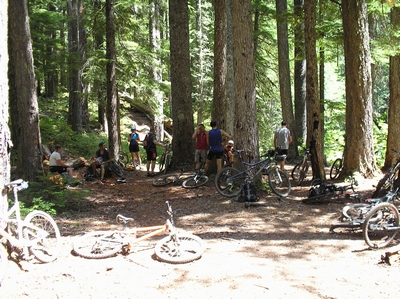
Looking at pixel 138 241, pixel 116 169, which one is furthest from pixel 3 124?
pixel 116 169

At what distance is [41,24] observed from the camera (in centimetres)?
2067

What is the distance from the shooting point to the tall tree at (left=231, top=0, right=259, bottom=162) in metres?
9.63

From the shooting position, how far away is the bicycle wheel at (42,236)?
532 centimetres

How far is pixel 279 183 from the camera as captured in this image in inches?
390

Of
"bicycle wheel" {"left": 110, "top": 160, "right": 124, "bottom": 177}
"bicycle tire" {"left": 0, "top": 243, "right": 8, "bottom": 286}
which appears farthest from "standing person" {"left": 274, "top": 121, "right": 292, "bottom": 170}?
"bicycle tire" {"left": 0, "top": 243, "right": 8, "bottom": 286}

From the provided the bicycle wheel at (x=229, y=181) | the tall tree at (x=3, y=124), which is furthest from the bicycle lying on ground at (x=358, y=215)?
the tall tree at (x=3, y=124)

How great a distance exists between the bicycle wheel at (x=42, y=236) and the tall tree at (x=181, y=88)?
25.8 ft

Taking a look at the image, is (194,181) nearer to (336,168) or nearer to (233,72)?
(233,72)

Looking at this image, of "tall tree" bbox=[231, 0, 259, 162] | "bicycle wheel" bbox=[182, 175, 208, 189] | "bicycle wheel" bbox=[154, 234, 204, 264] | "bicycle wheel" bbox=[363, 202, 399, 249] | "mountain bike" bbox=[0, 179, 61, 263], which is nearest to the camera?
"mountain bike" bbox=[0, 179, 61, 263]

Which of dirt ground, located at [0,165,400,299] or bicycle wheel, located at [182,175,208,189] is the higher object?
bicycle wheel, located at [182,175,208,189]

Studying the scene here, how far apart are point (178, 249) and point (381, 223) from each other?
3.34m

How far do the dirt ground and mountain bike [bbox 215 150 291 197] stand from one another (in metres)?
1.00

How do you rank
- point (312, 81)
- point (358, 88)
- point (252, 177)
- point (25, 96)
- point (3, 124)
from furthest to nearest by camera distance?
point (358, 88), point (312, 81), point (25, 96), point (252, 177), point (3, 124)

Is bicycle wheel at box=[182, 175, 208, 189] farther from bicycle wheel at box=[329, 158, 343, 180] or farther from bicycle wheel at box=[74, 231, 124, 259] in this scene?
bicycle wheel at box=[74, 231, 124, 259]
